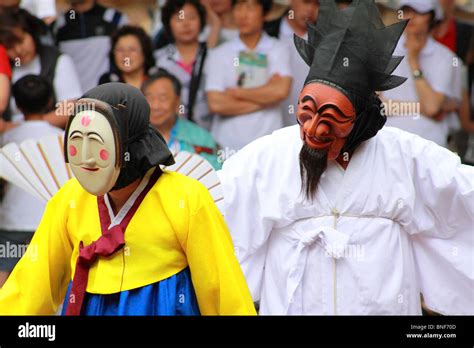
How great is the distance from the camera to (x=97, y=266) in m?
5.54

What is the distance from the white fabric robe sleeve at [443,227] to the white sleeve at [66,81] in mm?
2255

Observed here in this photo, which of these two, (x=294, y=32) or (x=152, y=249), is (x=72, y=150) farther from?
(x=294, y=32)

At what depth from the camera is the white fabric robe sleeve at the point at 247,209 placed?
637 centimetres

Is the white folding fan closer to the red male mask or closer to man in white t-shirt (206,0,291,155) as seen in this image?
the red male mask

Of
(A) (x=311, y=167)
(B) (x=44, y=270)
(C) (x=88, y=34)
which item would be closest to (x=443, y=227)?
(A) (x=311, y=167)

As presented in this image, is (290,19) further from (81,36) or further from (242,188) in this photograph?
(242,188)

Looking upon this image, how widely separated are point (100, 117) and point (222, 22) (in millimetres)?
2723

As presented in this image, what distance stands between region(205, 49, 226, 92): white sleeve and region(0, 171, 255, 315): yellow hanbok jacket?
2355mm

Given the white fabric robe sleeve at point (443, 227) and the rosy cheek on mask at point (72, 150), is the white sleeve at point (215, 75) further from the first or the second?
the rosy cheek on mask at point (72, 150)

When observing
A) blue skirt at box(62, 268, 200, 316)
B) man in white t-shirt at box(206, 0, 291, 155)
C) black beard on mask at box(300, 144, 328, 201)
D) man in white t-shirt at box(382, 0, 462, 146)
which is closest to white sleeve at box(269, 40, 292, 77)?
man in white t-shirt at box(206, 0, 291, 155)

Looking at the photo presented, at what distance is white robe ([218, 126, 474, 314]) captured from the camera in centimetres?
620
